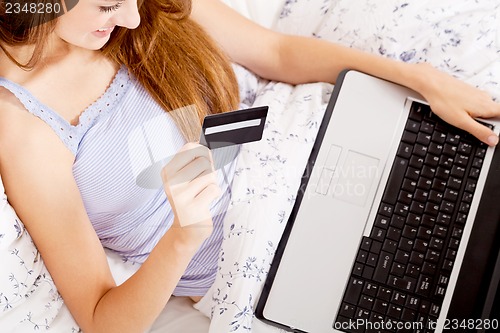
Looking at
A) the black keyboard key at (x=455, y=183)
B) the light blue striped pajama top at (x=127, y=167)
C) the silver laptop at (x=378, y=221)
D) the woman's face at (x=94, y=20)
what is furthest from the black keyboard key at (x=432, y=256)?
the woman's face at (x=94, y=20)

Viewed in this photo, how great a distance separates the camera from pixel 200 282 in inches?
39.7

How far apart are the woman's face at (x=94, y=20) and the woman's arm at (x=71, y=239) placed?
0.12 m

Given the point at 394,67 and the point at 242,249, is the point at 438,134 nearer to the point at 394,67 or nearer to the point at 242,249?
the point at 394,67

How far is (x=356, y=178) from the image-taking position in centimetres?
94

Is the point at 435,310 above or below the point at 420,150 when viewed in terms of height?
below

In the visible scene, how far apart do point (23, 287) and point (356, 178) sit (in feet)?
→ 1.62

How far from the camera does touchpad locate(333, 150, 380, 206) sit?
926 millimetres

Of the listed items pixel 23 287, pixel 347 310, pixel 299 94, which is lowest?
pixel 23 287

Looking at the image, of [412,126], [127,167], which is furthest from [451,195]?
[127,167]

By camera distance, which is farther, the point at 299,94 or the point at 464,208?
the point at 299,94

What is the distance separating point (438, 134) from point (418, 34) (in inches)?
8.4

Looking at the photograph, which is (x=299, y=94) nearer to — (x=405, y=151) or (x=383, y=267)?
(x=405, y=151)

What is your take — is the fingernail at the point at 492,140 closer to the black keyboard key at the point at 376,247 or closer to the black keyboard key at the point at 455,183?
the black keyboard key at the point at 455,183

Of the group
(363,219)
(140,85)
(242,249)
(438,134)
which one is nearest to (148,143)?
(140,85)
